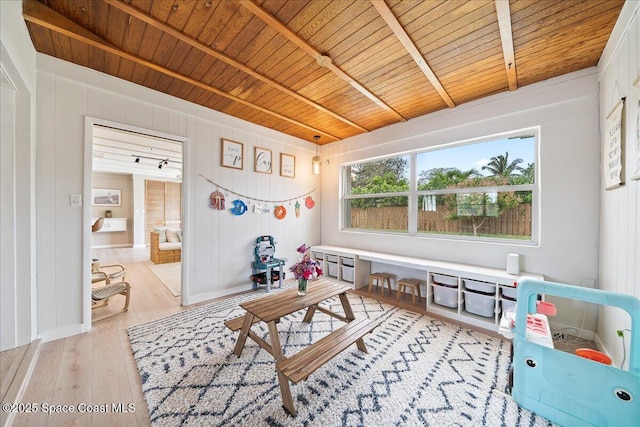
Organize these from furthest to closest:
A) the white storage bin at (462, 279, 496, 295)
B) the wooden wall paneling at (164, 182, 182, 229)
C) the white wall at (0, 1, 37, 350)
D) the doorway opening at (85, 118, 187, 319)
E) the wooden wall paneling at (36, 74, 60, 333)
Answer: the wooden wall paneling at (164, 182, 182, 229) → the doorway opening at (85, 118, 187, 319) → the white storage bin at (462, 279, 496, 295) → the wooden wall paneling at (36, 74, 60, 333) → the white wall at (0, 1, 37, 350)

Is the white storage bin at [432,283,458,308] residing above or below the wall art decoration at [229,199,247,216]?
below

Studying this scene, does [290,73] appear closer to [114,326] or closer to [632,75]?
[632,75]

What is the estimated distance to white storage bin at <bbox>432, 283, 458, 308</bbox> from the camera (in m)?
2.78

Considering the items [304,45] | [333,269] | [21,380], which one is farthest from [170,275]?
[304,45]

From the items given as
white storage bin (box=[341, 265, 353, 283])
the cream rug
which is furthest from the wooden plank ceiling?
the cream rug

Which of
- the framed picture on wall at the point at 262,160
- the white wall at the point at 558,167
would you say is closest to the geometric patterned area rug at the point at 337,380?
the white wall at the point at 558,167

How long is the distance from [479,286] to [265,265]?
2.85 meters

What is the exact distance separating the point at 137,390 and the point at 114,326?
1.28 meters

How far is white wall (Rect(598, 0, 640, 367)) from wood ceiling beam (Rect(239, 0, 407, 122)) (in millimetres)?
1939

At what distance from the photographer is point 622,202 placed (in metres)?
1.74

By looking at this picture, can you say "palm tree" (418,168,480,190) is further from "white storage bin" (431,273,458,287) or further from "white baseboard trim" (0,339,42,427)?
"white baseboard trim" (0,339,42,427)

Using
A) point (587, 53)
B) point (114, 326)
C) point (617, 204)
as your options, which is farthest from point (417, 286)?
point (114, 326)

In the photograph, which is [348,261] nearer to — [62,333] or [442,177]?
[442,177]

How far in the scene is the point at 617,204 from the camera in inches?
72.0
